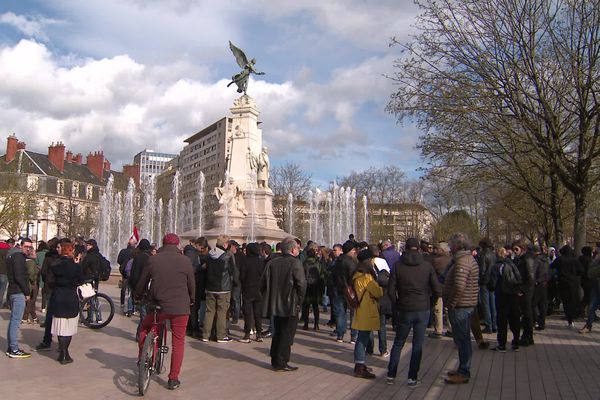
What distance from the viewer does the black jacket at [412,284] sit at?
7500 mm

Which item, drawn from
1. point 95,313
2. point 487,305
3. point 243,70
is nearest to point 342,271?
point 487,305

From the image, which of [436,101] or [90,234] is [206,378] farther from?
[90,234]

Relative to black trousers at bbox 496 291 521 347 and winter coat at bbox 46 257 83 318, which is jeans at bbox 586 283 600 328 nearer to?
black trousers at bbox 496 291 521 347

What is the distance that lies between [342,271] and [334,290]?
3.20 ft

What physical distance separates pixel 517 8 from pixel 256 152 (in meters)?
19.1

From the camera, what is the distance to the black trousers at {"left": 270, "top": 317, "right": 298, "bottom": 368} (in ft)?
27.8

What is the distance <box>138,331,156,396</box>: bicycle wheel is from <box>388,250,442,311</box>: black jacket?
10.2 ft

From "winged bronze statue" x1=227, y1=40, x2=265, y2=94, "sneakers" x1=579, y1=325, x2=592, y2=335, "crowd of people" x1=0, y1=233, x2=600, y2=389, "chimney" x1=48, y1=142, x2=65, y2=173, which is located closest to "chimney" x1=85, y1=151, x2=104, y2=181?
→ "chimney" x1=48, y1=142, x2=65, y2=173

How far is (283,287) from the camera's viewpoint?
8609 millimetres

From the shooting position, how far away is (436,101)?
16.6 metres

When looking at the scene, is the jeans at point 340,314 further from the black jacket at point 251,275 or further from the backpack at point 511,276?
the backpack at point 511,276

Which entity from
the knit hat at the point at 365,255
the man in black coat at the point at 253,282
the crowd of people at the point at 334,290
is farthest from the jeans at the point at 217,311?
the knit hat at the point at 365,255

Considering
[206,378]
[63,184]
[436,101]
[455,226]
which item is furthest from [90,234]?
[206,378]

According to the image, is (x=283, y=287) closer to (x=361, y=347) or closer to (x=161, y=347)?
(x=361, y=347)
